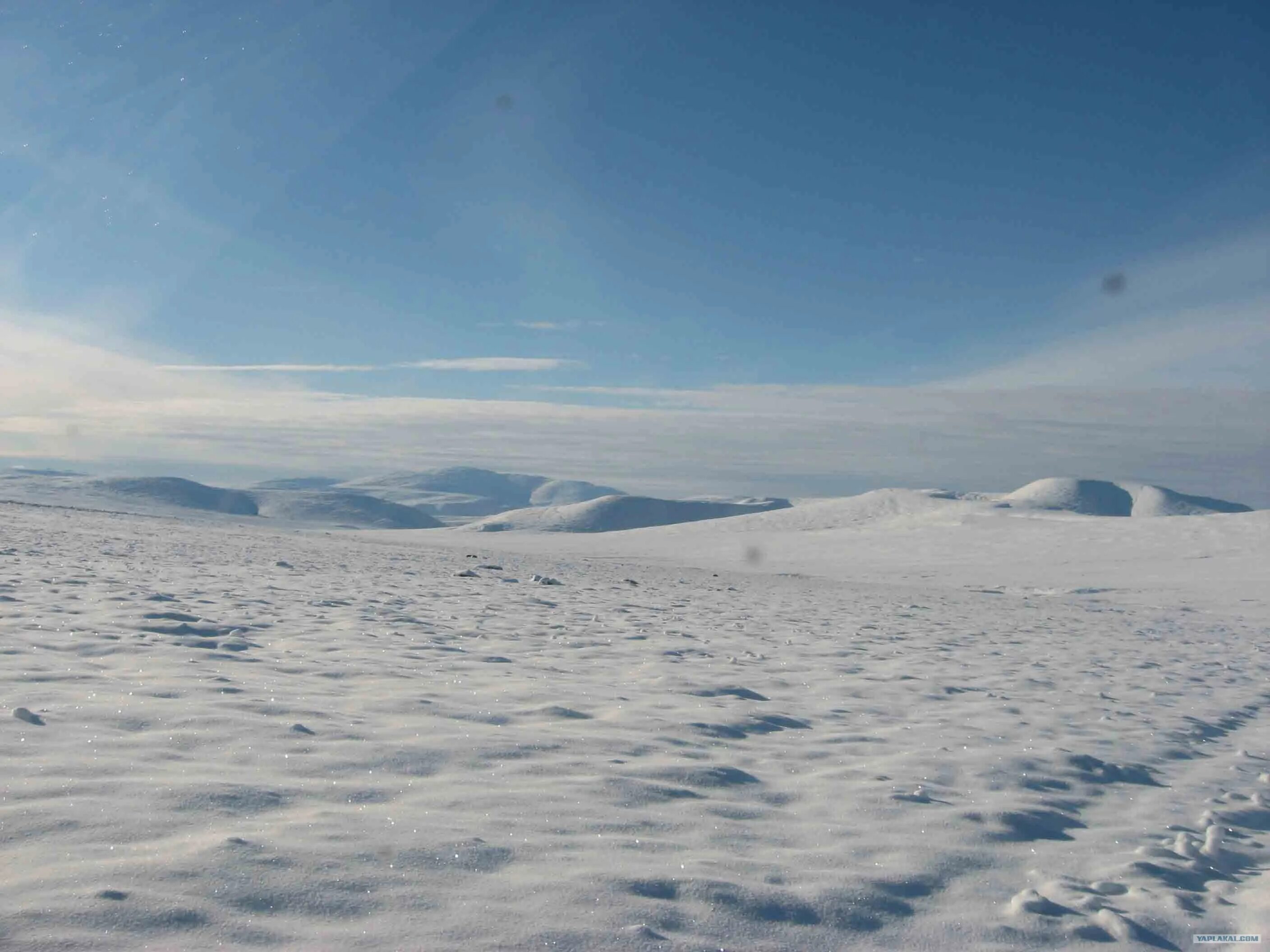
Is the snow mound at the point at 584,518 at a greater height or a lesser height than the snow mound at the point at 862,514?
lesser

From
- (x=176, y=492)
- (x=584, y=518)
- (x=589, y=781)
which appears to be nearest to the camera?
(x=589, y=781)

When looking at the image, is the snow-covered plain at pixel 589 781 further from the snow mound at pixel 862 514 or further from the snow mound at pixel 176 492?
the snow mound at pixel 176 492

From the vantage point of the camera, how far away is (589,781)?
5105 mm

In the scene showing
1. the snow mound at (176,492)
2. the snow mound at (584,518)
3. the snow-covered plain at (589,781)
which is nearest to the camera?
the snow-covered plain at (589,781)

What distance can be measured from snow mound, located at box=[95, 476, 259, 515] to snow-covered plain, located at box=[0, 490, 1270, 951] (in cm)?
16166

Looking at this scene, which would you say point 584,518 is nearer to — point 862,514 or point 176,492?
point 176,492

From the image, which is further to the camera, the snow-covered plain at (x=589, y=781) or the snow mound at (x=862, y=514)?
the snow mound at (x=862, y=514)

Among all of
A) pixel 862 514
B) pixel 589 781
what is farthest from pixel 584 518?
pixel 589 781

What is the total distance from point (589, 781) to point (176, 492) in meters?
195

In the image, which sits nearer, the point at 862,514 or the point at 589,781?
the point at 589,781

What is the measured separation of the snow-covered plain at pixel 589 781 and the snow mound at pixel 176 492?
162 meters

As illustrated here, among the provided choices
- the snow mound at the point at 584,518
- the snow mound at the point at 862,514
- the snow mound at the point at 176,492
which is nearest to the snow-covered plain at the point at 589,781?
the snow mound at the point at 862,514

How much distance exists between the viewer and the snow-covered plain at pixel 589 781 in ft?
11.3

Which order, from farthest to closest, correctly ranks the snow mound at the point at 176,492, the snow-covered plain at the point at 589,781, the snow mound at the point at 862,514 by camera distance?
the snow mound at the point at 176,492
the snow mound at the point at 862,514
the snow-covered plain at the point at 589,781
